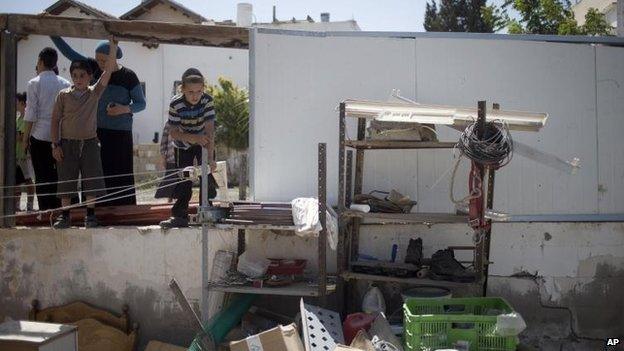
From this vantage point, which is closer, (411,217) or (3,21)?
(411,217)

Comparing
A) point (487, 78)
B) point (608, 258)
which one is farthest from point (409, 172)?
point (608, 258)

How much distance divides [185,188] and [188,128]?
0.60m

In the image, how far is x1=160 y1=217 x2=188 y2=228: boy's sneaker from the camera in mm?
5930

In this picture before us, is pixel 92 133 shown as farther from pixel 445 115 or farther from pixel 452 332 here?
pixel 452 332

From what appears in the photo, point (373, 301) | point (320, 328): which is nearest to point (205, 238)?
point (320, 328)

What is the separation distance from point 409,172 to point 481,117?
1210 mm

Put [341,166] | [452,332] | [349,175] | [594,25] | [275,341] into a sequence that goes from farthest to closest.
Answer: [594,25] < [349,175] < [341,166] < [275,341] < [452,332]

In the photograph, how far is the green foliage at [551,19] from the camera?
1223 cm

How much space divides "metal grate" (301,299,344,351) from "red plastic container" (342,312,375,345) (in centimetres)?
6

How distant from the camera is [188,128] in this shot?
598 cm

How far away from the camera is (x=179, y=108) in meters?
5.97

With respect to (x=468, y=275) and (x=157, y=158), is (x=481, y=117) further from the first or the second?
(x=157, y=158)

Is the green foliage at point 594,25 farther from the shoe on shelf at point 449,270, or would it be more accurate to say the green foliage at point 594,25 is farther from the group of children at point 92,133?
the group of children at point 92,133

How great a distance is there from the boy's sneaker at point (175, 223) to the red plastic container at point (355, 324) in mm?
1848
